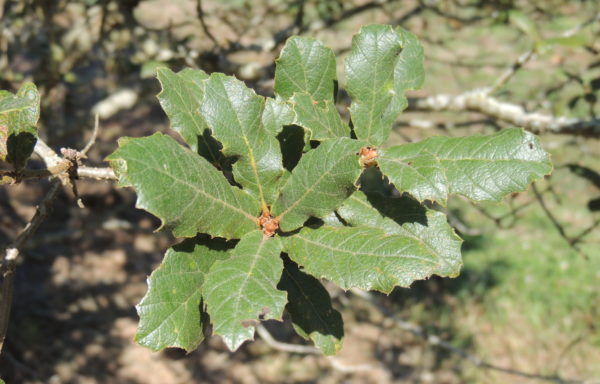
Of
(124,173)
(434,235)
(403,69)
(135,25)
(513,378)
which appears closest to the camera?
(124,173)

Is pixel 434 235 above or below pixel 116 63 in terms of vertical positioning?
above

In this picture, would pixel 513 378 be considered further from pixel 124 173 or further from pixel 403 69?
pixel 124 173

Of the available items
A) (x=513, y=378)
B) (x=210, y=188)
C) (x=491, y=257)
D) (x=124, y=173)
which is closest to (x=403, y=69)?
(x=210, y=188)

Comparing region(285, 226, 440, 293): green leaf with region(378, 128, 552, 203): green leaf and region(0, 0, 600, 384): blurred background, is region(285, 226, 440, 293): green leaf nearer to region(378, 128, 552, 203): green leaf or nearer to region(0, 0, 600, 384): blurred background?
region(378, 128, 552, 203): green leaf

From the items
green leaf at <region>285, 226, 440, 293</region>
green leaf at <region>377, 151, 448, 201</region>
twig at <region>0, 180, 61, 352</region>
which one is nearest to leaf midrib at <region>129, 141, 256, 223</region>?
green leaf at <region>285, 226, 440, 293</region>

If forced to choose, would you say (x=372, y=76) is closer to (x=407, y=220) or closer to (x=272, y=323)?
(x=407, y=220)

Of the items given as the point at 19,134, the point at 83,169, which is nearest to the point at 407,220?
the point at 83,169
